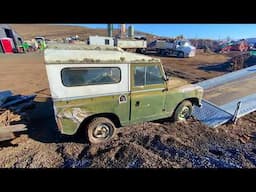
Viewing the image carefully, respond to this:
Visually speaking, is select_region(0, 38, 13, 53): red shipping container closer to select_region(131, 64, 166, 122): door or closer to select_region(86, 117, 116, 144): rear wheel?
select_region(86, 117, 116, 144): rear wheel

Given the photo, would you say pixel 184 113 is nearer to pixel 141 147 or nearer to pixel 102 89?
pixel 141 147

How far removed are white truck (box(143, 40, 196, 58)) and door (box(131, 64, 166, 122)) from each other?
870 inches

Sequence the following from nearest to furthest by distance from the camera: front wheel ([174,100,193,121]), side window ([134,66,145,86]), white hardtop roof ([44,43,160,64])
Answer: white hardtop roof ([44,43,160,64]) < side window ([134,66,145,86]) < front wheel ([174,100,193,121])

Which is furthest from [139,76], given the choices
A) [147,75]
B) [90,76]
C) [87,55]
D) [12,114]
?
[12,114]

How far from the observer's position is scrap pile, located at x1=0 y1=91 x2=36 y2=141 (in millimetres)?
3783

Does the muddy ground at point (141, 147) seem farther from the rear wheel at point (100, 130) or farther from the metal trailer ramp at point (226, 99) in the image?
the metal trailer ramp at point (226, 99)

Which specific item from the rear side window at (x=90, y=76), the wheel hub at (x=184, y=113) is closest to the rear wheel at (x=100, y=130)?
the rear side window at (x=90, y=76)

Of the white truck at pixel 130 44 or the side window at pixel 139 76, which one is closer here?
the side window at pixel 139 76

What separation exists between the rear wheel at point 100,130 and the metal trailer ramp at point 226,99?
285cm

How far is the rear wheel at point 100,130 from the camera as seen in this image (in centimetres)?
408

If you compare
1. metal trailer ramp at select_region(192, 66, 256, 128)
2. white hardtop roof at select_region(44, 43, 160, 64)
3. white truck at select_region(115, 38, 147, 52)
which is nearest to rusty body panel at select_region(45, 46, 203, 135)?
white hardtop roof at select_region(44, 43, 160, 64)

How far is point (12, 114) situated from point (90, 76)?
7.13ft
